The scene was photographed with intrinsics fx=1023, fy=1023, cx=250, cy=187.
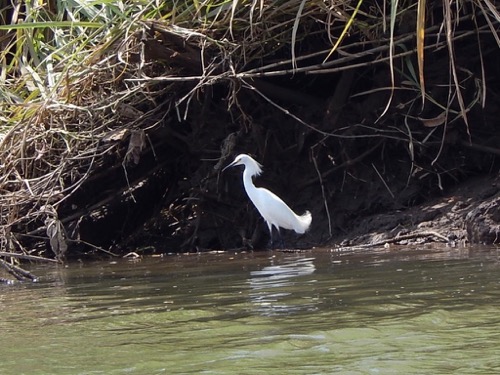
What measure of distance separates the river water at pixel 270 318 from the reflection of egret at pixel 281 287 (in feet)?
0.04

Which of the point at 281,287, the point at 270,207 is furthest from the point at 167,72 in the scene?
the point at 281,287

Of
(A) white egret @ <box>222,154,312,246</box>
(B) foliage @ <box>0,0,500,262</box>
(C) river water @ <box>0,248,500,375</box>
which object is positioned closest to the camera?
(C) river water @ <box>0,248,500,375</box>

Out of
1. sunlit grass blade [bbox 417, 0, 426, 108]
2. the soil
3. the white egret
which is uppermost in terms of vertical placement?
sunlit grass blade [bbox 417, 0, 426, 108]

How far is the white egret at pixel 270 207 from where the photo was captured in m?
8.17

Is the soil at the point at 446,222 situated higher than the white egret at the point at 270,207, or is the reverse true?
the white egret at the point at 270,207

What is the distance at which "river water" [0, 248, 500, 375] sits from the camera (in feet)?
11.1

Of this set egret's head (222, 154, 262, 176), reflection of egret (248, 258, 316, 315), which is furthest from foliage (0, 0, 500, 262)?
reflection of egret (248, 258, 316, 315)

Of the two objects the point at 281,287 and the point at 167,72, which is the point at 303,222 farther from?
the point at 281,287

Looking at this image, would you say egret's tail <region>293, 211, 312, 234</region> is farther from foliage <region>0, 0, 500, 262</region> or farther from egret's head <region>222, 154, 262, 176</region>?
egret's head <region>222, 154, 262, 176</region>

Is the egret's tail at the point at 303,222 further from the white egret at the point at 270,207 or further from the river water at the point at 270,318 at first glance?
the river water at the point at 270,318

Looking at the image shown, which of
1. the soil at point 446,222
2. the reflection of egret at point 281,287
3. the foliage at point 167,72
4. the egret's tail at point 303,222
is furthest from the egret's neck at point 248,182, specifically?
the reflection of egret at point 281,287

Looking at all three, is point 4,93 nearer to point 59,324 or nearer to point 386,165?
point 386,165

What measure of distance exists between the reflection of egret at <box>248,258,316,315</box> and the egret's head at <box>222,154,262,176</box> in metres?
1.31

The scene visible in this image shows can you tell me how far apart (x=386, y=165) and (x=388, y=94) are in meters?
0.63
